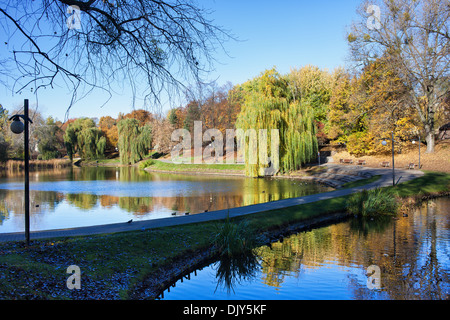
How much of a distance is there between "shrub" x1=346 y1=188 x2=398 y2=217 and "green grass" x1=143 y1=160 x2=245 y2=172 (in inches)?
943

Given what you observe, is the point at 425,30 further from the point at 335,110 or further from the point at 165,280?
the point at 165,280

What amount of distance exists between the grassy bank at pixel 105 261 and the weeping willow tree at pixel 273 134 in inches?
788

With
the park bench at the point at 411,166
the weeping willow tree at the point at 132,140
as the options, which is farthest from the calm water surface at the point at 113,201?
the weeping willow tree at the point at 132,140

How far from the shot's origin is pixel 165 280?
25.3 ft

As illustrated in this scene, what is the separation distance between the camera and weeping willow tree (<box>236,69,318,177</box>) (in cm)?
3102

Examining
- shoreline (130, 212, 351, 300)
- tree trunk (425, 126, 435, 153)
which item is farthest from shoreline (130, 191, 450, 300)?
tree trunk (425, 126, 435, 153)

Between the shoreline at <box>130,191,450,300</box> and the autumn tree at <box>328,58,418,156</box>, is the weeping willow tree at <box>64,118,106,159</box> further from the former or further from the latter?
the shoreline at <box>130,191,450,300</box>

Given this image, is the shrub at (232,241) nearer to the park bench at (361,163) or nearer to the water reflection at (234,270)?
the water reflection at (234,270)

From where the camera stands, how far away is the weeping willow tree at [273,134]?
102ft

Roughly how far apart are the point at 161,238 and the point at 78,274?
10.1ft

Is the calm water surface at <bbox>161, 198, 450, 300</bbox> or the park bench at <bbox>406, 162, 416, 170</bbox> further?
the park bench at <bbox>406, 162, 416, 170</bbox>
